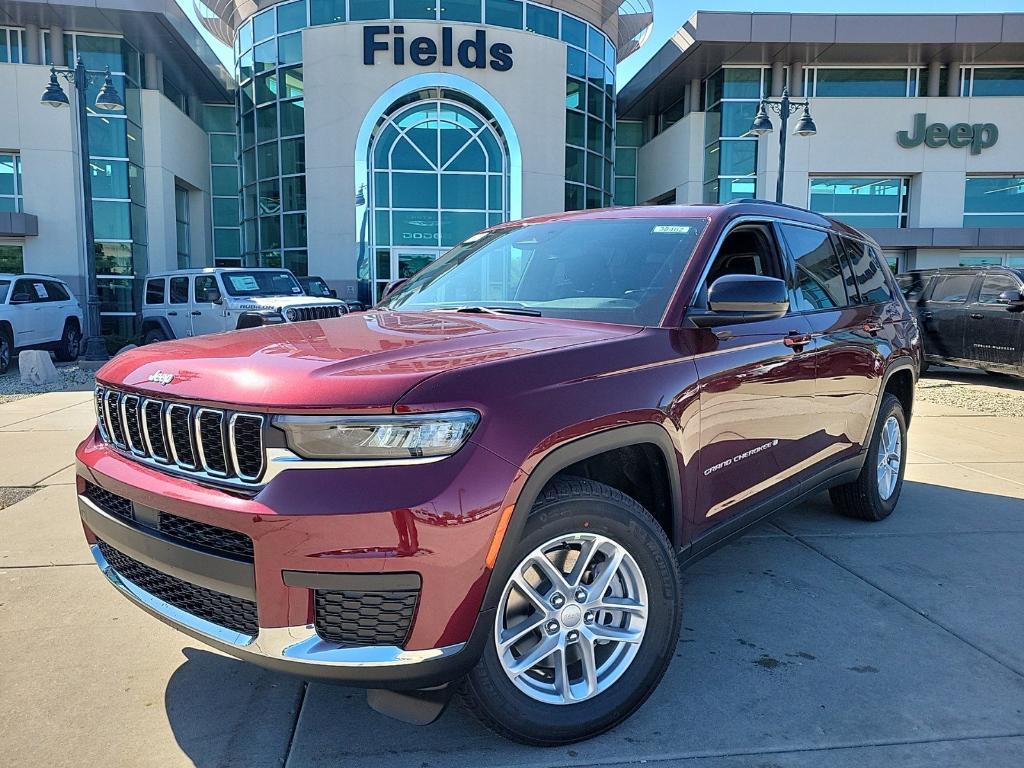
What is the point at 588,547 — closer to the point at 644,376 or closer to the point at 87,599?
the point at 644,376

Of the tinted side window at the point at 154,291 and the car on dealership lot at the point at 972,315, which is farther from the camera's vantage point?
the tinted side window at the point at 154,291

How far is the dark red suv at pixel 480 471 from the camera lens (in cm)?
200

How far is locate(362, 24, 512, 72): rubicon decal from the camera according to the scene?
2255cm

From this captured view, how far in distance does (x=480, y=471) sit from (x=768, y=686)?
164 centimetres

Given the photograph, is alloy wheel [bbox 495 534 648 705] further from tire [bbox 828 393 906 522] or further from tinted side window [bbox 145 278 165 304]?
tinted side window [bbox 145 278 165 304]

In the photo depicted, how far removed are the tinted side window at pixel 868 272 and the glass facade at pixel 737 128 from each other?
72.5ft

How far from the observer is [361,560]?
1.96 m

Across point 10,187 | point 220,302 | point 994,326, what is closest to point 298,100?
point 10,187

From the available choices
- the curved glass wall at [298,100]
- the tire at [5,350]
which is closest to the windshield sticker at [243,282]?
the tire at [5,350]

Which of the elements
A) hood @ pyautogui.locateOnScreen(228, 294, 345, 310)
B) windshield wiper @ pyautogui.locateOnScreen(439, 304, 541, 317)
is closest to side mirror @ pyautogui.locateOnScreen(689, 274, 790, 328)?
windshield wiper @ pyautogui.locateOnScreen(439, 304, 541, 317)

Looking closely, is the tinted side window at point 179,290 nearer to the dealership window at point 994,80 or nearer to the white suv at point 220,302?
the white suv at point 220,302

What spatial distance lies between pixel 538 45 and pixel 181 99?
13.5 meters

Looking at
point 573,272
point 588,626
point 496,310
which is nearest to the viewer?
point 588,626

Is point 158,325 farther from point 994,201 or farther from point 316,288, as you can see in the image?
point 994,201
